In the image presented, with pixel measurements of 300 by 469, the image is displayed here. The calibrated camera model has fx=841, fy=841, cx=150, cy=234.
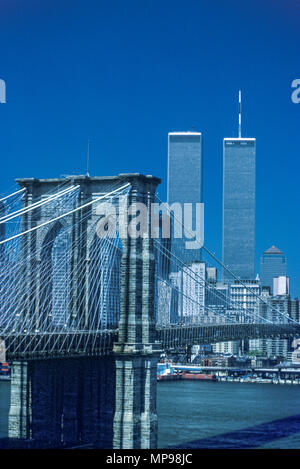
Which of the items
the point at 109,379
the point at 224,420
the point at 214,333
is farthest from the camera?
the point at 224,420

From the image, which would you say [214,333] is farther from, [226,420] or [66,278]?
[66,278]

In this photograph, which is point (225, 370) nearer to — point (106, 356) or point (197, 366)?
point (197, 366)

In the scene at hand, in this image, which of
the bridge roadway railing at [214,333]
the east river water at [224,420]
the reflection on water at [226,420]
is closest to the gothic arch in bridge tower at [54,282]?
the bridge roadway railing at [214,333]

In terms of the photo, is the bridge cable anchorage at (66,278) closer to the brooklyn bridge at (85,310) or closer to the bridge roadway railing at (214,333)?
the brooklyn bridge at (85,310)

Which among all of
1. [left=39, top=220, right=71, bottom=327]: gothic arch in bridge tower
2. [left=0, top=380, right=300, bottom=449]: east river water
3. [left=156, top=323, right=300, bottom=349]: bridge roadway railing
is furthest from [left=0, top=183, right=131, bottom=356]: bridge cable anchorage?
[left=0, top=380, right=300, bottom=449]: east river water

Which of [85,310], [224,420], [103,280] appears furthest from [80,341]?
[224,420]

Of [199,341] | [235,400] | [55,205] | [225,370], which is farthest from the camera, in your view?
[225,370]

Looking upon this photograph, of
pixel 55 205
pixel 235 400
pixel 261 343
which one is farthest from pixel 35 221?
pixel 261 343

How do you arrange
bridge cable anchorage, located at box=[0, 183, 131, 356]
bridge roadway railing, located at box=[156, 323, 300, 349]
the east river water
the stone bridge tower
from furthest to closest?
the east river water → bridge roadway railing, located at box=[156, 323, 300, 349] → bridge cable anchorage, located at box=[0, 183, 131, 356] → the stone bridge tower

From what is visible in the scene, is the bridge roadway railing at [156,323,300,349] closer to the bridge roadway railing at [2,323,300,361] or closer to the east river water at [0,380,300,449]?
the bridge roadway railing at [2,323,300,361]
